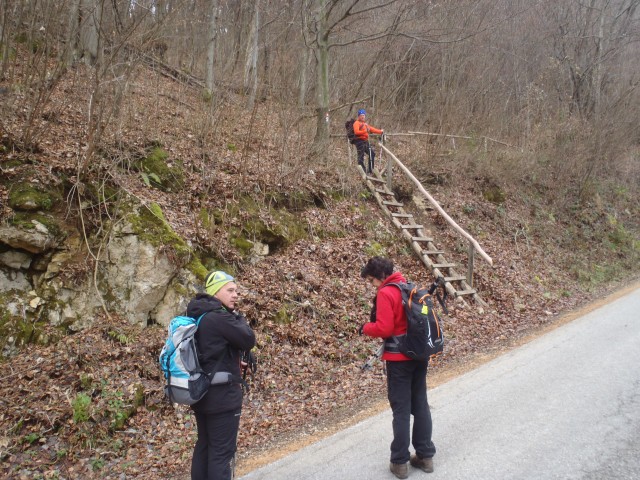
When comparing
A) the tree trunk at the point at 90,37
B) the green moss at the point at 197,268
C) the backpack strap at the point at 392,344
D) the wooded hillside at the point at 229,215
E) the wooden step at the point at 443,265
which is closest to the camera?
the backpack strap at the point at 392,344

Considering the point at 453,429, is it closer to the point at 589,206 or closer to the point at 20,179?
the point at 20,179

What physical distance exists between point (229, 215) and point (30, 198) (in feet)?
10.4

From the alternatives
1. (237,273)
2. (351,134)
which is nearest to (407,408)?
→ (237,273)

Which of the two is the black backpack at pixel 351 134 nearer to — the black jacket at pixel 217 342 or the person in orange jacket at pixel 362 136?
the person in orange jacket at pixel 362 136

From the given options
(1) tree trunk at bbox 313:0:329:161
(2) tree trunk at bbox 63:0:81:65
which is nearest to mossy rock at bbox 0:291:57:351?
(2) tree trunk at bbox 63:0:81:65

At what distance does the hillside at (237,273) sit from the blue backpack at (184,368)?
187cm

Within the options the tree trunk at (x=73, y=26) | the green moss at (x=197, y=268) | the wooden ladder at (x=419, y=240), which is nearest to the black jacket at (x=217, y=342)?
the green moss at (x=197, y=268)

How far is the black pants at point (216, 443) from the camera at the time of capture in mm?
3363

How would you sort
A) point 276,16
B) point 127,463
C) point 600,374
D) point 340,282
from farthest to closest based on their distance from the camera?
1. point 276,16
2. point 340,282
3. point 600,374
4. point 127,463

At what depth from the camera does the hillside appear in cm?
495

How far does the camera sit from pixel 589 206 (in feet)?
58.5

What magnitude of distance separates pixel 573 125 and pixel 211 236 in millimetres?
16370

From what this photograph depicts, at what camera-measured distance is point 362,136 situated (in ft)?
41.7

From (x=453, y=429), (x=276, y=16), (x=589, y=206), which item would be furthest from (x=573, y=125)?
(x=453, y=429)
